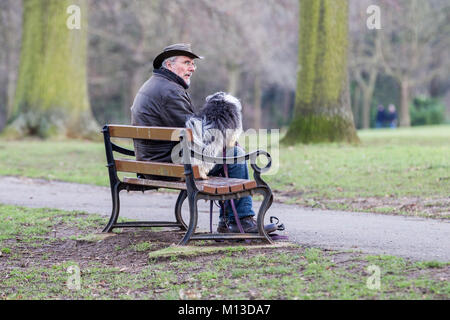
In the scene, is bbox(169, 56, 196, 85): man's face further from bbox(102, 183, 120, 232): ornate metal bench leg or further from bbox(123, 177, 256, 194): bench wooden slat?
bbox(102, 183, 120, 232): ornate metal bench leg

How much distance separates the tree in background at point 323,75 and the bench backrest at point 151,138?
29.2ft

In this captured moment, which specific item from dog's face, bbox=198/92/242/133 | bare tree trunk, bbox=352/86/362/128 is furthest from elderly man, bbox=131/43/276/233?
bare tree trunk, bbox=352/86/362/128

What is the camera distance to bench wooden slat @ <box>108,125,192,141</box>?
614cm

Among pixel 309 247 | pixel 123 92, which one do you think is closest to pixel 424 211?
pixel 309 247

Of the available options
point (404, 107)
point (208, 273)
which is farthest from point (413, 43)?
point (208, 273)

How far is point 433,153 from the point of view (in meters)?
13.3

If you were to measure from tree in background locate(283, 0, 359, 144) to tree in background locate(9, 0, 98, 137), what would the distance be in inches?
257

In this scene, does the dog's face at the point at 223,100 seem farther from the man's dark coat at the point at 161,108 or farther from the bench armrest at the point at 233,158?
the bench armrest at the point at 233,158

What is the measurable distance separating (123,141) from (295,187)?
9.14 metres

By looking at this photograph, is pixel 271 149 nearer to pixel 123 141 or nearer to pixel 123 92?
Answer: pixel 123 141

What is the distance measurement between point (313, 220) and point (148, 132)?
7.85 feet

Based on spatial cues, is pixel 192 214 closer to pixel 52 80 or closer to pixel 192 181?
pixel 192 181

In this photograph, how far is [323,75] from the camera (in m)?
15.8

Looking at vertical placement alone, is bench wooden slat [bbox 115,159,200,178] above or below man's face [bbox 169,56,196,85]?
below
